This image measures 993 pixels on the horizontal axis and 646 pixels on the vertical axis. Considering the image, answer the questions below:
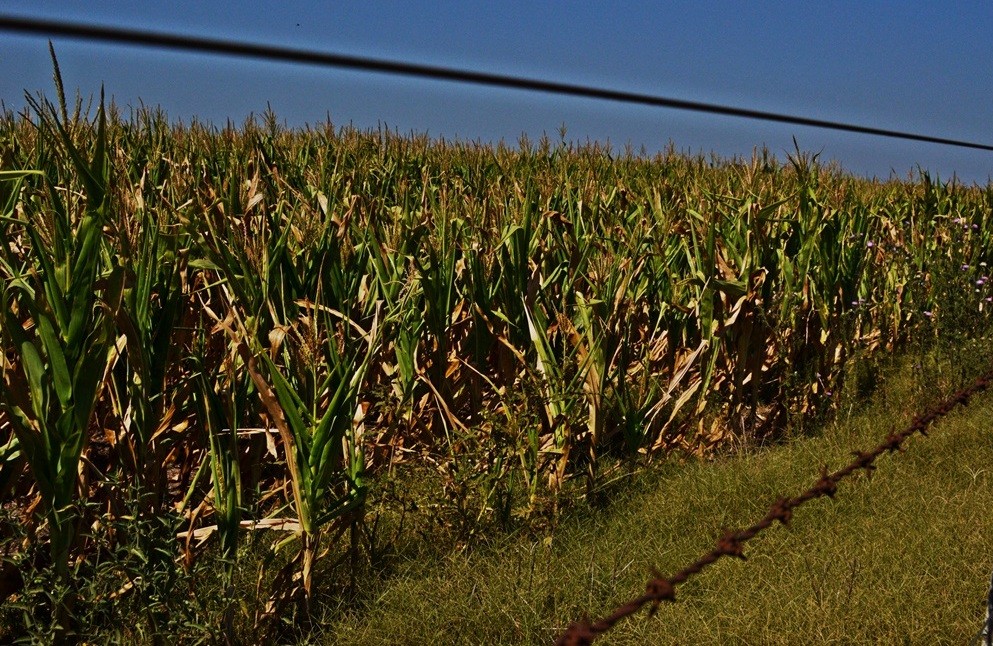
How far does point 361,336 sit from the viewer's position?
12.3ft

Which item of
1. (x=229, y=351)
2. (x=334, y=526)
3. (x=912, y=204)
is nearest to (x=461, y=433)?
(x=334, y=526)

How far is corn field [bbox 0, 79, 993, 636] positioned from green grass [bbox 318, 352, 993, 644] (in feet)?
0.79

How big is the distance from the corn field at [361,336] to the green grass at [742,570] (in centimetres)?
24

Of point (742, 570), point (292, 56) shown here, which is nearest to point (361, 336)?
point (742, 570)

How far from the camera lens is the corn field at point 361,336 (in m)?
2.88

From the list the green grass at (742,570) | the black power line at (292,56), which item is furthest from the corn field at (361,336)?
the black power line at (292,56)

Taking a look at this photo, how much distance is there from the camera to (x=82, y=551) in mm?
3135

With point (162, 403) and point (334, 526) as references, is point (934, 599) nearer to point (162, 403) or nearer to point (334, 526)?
point (334, 526)

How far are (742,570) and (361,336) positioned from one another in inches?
58.6

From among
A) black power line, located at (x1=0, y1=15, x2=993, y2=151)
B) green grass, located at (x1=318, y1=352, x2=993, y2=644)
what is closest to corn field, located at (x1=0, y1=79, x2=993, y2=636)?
green grass, located at (x1=318, y1=352, x2=993, y2=644)

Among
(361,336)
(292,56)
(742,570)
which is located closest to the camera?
(292,56)

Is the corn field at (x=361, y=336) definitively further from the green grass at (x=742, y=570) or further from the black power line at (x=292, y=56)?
the black power line at (x=292, y=56)

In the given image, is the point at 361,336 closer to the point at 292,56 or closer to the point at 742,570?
the point at 742,570

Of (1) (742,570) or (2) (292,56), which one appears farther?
(1) (742,570)
